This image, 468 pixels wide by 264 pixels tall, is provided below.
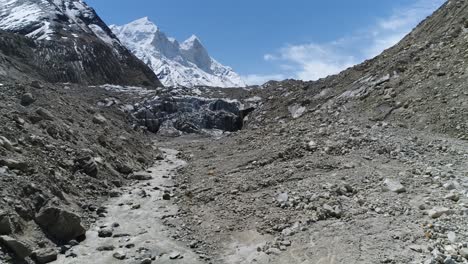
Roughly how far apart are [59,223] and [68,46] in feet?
228

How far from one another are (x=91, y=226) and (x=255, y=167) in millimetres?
7138

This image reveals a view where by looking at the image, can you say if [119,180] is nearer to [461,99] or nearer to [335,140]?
[335,140]

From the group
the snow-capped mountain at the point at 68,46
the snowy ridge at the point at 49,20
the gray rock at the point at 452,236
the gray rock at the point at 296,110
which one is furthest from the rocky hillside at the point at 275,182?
the snowy ridge at the point at 49,20

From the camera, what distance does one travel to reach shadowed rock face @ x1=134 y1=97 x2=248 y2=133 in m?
43.5

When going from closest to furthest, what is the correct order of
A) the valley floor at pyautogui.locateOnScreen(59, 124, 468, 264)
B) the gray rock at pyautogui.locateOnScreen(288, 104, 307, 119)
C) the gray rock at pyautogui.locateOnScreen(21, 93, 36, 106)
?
the valley floor at pyautogui.locateOnScreen(59, 124, 468, 264) < the gray rock at pyautogui.locateOnScreen(21, 93, 36, 106) < the gray rock at pyautogui.locateOnScreen(288, 104, 307, 119)

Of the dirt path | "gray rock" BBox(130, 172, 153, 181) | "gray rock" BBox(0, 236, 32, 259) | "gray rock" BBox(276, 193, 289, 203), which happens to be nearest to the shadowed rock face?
"gray rock" BBox(130, 172, 153, 181)

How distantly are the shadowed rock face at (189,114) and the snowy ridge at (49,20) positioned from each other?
3900cm

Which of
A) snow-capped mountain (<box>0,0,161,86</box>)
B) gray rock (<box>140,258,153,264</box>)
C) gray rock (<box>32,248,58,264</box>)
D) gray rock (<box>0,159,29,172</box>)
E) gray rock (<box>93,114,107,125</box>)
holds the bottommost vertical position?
gray rock (<box>140,258,153,264</box>)

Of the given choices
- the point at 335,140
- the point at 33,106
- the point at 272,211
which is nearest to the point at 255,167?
the point at 335,140

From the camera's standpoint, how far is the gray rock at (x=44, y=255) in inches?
396

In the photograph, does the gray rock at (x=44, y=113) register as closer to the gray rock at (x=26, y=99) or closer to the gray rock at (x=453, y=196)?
the gray rock at (x=26, y=99)

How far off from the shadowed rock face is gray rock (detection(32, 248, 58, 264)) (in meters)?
32.6

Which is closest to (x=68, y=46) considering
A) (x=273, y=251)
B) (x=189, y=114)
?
(x=189, y=114)

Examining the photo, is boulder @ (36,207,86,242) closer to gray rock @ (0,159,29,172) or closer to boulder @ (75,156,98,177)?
gray rock @ (0,159,29,172)
